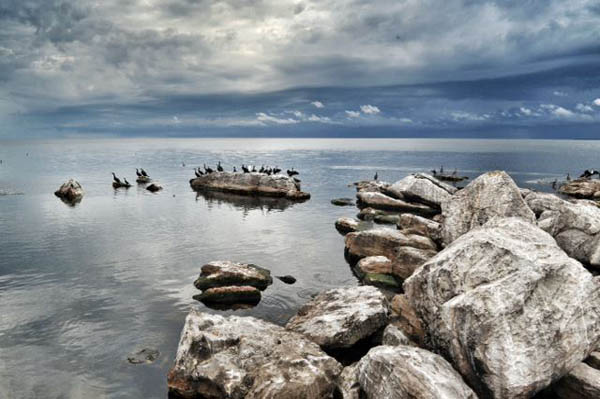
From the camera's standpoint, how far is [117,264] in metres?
28.5

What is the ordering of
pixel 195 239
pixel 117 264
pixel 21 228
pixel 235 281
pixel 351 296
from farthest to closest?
pixel 21 228
pixel 195 239
pixel 117 264
pixel 235 281
pixel 351 296

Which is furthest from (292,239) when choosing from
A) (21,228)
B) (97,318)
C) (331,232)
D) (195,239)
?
(21,228)

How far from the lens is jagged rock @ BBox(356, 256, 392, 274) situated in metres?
25.8

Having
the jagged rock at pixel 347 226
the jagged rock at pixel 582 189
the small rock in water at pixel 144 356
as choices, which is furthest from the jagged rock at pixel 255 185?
the jagged rock at pixel 582 189

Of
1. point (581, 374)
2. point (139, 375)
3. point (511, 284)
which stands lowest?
point (139, 375)

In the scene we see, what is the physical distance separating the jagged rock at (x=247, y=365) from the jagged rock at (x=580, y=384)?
669cm

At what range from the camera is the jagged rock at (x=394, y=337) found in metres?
15.0

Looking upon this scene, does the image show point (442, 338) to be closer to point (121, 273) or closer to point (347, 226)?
point (121, 273)

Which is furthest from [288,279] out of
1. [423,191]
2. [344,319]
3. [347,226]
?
[423,191]

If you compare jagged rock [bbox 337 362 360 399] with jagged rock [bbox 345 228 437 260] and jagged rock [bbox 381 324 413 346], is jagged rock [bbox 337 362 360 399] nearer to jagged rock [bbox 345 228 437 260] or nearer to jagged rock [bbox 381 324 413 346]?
Result: jagged rock [bbox 381 324 413 346]

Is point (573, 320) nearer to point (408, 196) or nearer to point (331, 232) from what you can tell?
point (331, 232)

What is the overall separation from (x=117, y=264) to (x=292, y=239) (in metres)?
14.3

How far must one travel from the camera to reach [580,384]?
12227 mm

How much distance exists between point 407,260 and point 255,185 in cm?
4010
